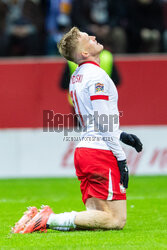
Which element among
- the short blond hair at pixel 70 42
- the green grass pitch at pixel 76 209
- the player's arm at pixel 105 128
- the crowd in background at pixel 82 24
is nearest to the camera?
the green grass pitch at pixel 76 209

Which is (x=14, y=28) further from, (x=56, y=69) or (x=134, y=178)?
(x=134, y=178)

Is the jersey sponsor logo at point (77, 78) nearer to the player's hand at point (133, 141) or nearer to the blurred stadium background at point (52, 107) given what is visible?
the player's hand at point (133, 141)

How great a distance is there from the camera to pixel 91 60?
264 inches

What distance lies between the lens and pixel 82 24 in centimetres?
1434

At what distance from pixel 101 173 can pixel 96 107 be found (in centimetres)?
69

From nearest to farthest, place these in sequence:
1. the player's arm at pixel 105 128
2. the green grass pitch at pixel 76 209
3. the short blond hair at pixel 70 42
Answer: the green grass pitch at pixel 76 209
the player's arm at pixel 105 128
the short blond hair at pixel 70 42

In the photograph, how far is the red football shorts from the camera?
6555mm

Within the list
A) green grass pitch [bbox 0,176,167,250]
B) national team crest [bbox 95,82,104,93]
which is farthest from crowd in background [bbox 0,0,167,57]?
national team crest [bbox 95,82,104,93]

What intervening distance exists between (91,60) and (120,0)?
858 centimetres

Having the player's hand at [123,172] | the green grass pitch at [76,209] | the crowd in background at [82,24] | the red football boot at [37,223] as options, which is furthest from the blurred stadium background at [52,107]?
the red football boot at [37,223]

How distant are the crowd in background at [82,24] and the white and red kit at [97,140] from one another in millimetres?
7175

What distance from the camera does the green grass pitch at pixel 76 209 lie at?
5909mm

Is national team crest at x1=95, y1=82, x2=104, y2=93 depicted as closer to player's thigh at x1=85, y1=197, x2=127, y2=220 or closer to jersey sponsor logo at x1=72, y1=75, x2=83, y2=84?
jersey sponsor logo at x1=72, y1=75, x2=83, y2=84

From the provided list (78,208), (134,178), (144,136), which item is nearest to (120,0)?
(144,136)
